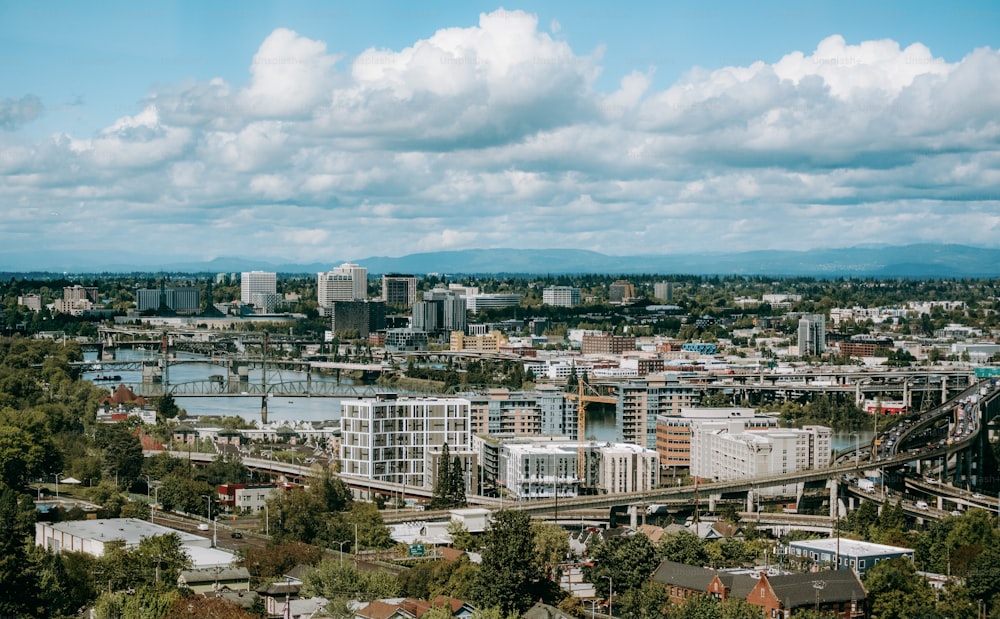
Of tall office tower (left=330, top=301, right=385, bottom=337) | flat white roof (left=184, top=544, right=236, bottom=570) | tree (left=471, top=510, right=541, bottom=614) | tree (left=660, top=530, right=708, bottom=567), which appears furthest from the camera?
tall office tower (left=330, top=301, right=385, bottom=337)

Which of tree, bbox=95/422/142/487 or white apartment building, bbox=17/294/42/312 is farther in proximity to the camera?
white apartment building, bbox=17/294/42/312

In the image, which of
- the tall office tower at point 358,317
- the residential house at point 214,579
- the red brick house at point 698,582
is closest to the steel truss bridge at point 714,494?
the red brick house at point 698,582

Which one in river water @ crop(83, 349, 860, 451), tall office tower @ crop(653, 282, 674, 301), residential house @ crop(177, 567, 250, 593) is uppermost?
tall office tower @ crop(653, 282, 674, 301)

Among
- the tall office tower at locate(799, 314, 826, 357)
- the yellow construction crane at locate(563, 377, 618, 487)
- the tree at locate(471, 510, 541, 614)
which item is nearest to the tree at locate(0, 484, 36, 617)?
the tree at locate(471, 510, 541, 614)

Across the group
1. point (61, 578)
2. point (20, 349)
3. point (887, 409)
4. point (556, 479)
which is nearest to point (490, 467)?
point (556, 479)

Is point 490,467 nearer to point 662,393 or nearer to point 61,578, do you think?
point 662,393

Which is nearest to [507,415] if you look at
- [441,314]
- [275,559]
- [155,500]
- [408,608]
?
[155,500]

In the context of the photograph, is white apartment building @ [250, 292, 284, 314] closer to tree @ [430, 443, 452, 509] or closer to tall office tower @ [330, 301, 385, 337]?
tall office tower @ [330, 301, 385, 337]

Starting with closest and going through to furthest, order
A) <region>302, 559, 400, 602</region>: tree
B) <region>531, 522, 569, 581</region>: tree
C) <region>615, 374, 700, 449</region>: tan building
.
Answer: <region>302, 559, 400, 602</region>: tree < <region>531, 522, 569, 581</region>: tree < <region>615, 374, 700, 449</region>: tan building
